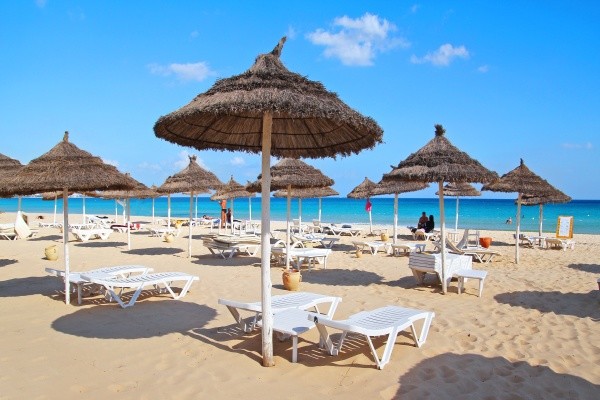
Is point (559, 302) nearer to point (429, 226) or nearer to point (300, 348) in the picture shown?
point (300, 348)

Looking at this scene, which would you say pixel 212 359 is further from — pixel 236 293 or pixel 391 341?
pixel 236 293

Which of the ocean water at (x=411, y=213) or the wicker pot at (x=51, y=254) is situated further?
the ocean water at (x=411, y=213)

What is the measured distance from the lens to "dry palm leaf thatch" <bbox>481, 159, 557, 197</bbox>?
10.8 meters

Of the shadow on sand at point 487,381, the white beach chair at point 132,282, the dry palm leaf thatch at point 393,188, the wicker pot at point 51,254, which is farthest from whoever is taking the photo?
the dry palm leaf thatch at point 393,188

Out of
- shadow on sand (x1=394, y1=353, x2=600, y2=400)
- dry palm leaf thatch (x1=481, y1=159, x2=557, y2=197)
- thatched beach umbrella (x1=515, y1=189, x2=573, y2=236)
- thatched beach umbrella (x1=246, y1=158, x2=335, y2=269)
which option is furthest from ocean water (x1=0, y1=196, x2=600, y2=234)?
shadow on sand (x1=394, y1=353, x2=600, y2=400)

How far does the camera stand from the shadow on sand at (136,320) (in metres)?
4.70

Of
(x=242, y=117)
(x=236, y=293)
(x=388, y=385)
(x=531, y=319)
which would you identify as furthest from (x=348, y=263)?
(x=388, y=385)

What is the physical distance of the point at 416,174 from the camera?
706 cm

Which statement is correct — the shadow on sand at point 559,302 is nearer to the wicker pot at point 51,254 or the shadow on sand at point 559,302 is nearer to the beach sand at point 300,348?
the beach sand at point 300,348

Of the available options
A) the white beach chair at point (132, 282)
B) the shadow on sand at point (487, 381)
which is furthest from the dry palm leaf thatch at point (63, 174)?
the shadow on sand at point (487, 381)

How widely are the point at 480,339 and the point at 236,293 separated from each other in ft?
12.2

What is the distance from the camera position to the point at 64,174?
5902mm

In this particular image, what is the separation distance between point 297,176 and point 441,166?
144 inches

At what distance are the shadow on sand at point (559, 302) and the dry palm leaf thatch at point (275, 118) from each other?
365 cm
